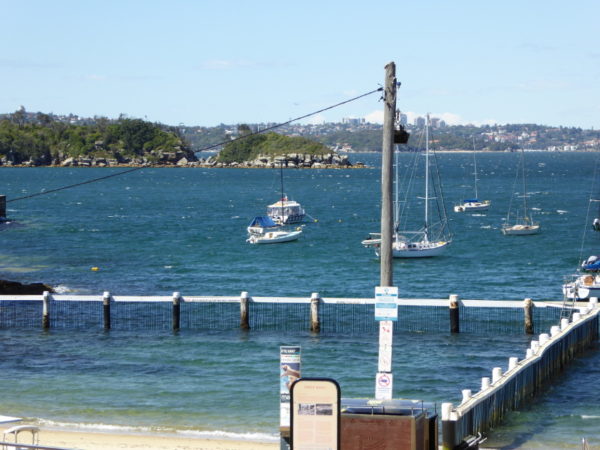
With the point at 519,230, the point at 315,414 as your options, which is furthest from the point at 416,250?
the point at 315,414

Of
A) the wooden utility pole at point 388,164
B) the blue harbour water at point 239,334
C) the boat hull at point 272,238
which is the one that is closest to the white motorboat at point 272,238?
the boat hull at point 272,238

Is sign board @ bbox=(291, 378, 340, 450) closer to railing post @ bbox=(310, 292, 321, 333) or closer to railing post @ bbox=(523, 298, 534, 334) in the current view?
railing post @ bbox=(310, 292, 321, 333)

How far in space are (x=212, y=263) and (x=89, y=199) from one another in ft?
304

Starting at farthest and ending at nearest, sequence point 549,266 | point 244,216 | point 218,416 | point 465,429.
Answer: point 244,216 → point 549,266 → point 218,416 → point 465,429

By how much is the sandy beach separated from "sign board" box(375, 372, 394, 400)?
5513mm

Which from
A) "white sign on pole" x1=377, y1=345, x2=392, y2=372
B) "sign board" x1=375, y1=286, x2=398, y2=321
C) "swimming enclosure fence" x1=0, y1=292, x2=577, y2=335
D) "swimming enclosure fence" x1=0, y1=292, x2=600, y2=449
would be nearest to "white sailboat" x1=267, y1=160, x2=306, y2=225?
"swimming enclosure fence" x1=0, y1=292, x2=600, y2=449

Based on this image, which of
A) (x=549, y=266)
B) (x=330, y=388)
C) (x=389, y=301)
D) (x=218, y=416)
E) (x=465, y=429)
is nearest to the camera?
(x=330, y=388)

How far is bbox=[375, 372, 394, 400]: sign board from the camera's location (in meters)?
18.4

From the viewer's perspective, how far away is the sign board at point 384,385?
18.4 m

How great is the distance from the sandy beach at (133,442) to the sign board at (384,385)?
5513 mm

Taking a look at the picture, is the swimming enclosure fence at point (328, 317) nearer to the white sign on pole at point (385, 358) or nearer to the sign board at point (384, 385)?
the sign board at point (384, 385)

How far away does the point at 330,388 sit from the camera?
15.5 metres

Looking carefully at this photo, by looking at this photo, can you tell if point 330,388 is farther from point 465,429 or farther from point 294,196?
point 294,196

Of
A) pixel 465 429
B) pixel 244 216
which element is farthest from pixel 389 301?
pixel 244 216
